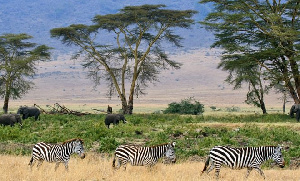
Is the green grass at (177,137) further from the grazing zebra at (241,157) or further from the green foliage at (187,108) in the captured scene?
the green foliage at (187,108)

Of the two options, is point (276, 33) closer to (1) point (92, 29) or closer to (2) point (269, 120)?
(2) point (269, 120)

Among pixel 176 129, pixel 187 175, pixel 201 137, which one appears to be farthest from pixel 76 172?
pixel 176 129

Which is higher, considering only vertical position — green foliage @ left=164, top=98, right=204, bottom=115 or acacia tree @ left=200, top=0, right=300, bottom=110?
acacia tree @ left=200, top=0, right=300, bottom=110

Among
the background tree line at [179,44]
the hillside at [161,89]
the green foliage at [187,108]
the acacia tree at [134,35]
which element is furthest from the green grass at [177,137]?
the hillside at [161,89]

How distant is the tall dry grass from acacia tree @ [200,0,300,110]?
66.5 ft

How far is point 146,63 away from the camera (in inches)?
1822

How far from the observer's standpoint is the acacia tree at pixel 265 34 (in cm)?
3628

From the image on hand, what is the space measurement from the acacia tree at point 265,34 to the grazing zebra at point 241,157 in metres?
20.9

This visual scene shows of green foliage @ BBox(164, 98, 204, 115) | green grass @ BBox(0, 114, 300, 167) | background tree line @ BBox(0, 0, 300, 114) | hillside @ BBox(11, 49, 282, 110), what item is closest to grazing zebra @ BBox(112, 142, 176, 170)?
green grass @ BBox(0, 114, 300, 167)

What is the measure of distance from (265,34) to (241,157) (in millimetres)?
24419

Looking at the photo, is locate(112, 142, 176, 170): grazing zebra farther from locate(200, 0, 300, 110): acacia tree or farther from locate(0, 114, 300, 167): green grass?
locate(200, 0, 300, 110): acacia tree

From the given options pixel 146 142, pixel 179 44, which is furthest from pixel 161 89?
pixel 146 142

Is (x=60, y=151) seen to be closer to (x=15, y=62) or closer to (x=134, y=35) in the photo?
(x=134, y=35)

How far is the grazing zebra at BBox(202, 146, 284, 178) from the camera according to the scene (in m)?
14.4
